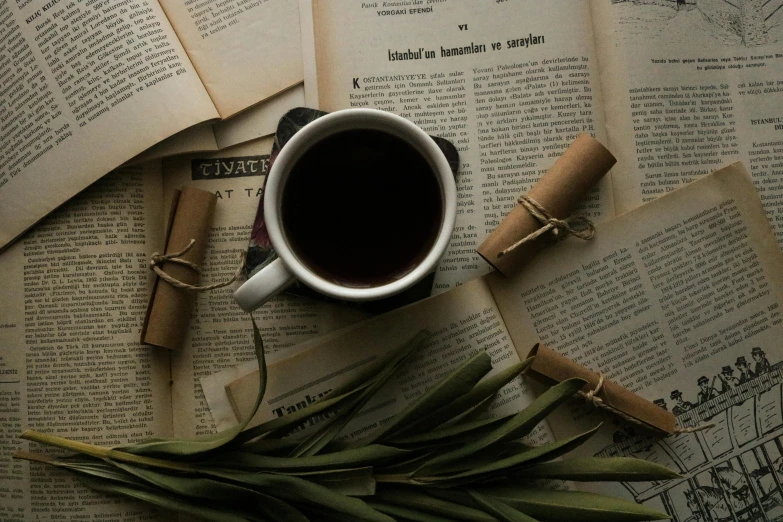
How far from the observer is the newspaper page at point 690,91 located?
0.64 m

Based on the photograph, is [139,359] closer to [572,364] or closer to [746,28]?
[572,364]

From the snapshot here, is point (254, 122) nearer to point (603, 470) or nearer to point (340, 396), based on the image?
point (340, 396)

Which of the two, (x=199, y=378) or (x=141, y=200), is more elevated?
(x=141, y=200)

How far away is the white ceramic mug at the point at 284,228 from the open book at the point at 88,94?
139 mm

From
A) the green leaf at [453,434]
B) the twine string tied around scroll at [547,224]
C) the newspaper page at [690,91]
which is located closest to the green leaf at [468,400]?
the green leaf at [453,434]

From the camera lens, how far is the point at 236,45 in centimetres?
63

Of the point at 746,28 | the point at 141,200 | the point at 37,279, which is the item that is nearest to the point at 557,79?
the point at 746,28

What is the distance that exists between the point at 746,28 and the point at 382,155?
408mm

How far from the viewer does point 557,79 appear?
0.64 m

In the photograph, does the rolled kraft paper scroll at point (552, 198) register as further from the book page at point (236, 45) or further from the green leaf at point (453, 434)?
the book page at point (236, 45)

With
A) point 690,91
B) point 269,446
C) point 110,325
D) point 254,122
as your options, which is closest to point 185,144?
point 254,122

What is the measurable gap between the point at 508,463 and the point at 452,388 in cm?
8

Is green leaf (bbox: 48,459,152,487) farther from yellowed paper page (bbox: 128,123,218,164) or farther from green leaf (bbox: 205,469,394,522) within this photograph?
yellowed paper page (bbox: 128,123,218,164)

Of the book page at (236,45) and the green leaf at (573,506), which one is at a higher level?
the book page at (236,45)
